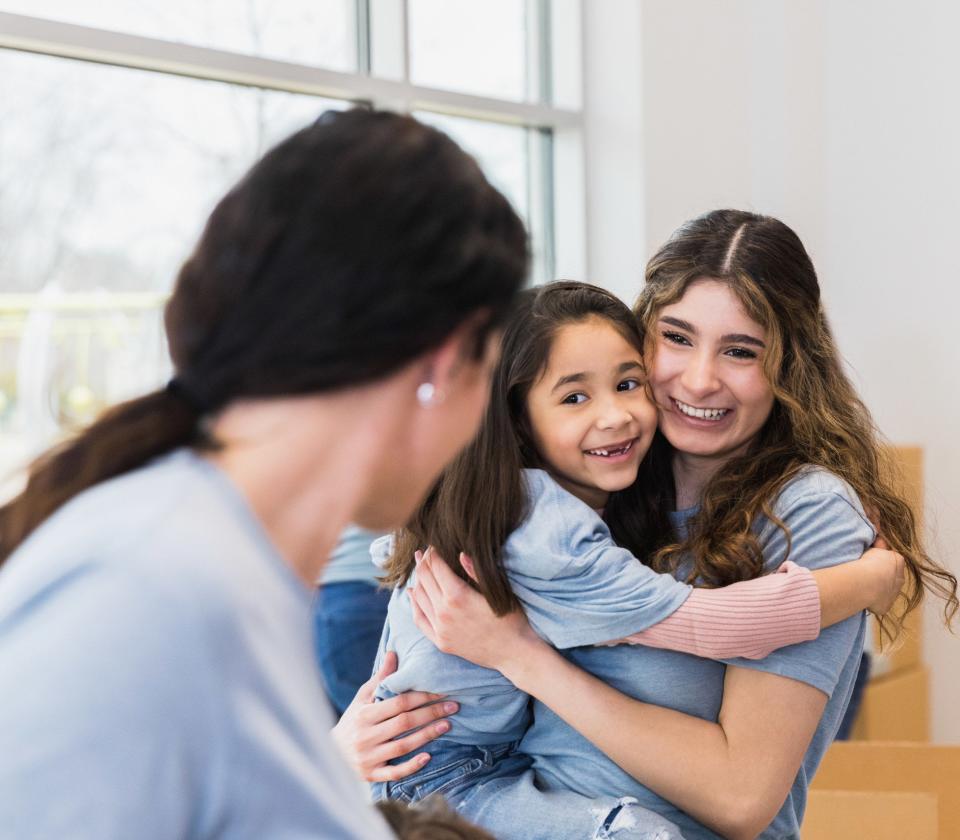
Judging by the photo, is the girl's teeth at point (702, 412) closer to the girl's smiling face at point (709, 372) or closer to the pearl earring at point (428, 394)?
the girl's smiling face at point (709, 372)

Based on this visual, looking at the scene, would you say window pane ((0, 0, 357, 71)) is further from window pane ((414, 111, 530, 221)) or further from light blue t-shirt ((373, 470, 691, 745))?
light blue t-shirt ((373, 470, 691, 745))

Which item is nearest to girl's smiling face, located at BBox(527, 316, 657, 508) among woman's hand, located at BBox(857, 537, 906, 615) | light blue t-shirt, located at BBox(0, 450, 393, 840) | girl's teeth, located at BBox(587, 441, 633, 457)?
girl's teeth, located at BBox(587, 441, 633, 457)

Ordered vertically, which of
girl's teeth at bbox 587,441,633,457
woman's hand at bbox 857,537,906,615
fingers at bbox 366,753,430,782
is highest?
girl's teeth at bbox 587,441,633,457

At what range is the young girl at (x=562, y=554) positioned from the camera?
4.62 ft

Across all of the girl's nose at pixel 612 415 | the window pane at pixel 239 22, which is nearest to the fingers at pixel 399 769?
the girl's nose at pixel 612 415

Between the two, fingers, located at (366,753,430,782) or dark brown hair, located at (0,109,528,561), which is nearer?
dark brown hair, located at (0,109,528,561)

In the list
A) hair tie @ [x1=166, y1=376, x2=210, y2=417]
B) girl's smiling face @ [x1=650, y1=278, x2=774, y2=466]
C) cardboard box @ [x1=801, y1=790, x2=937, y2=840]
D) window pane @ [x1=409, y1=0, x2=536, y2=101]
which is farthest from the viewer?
window pane @ [x1=409, y1=0, x2=536, y2=101]

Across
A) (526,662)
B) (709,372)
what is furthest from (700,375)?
(526,662)

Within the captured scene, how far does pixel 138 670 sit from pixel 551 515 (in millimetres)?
961

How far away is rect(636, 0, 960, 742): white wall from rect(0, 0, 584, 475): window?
0.76 m

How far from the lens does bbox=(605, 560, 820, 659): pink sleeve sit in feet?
4.56

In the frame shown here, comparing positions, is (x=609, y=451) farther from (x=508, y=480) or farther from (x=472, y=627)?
(x=472, y=627)

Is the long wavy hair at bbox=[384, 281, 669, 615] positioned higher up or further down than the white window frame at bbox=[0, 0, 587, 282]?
further down

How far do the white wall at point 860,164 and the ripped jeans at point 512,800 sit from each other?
224 cm
